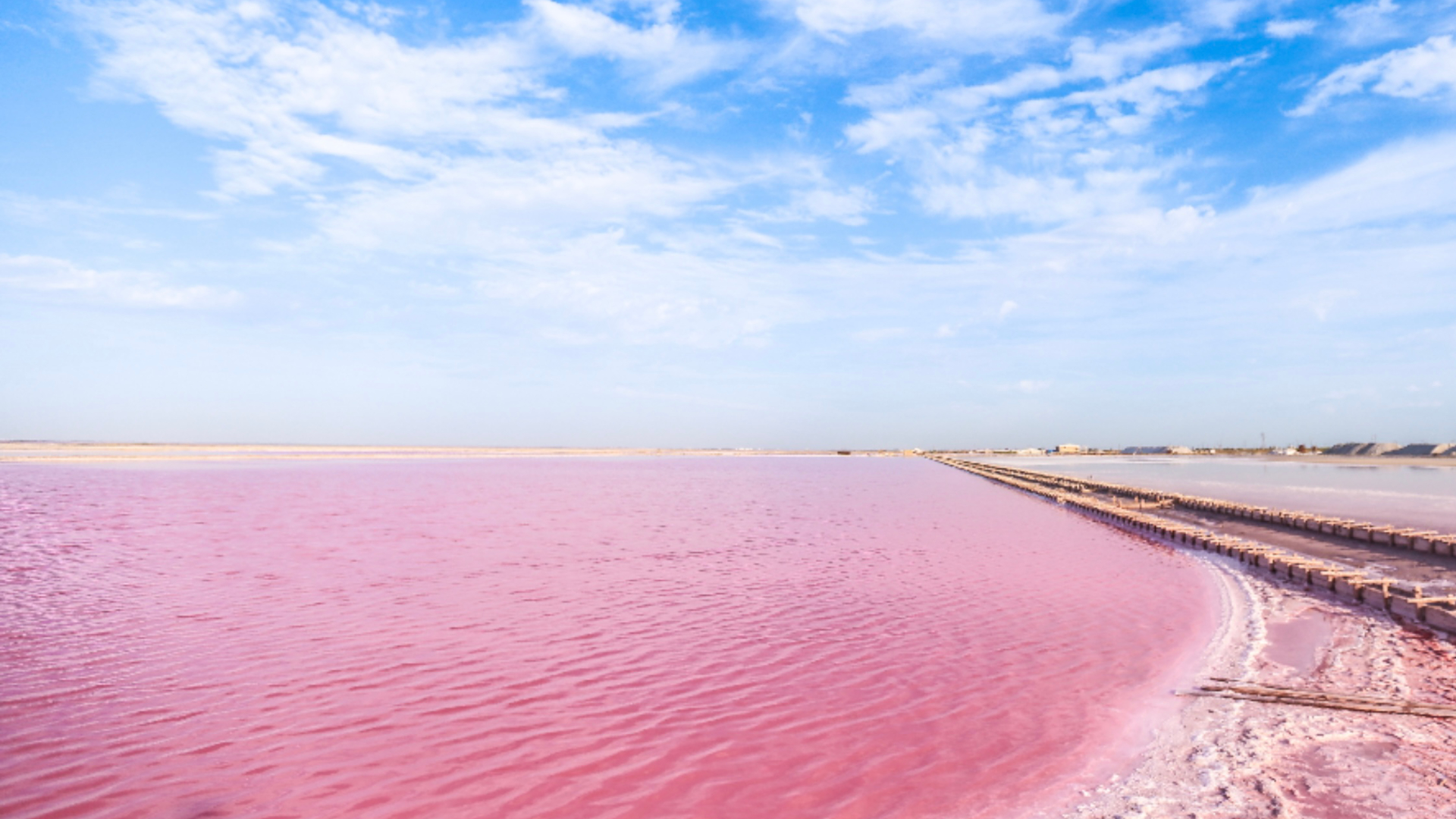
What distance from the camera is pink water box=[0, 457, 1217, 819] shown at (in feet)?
20.5

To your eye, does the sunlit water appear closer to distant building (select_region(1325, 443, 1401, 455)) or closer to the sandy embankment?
the sandy embankment

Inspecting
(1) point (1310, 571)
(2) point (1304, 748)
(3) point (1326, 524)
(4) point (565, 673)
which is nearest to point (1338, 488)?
(3) point (1326, 524)

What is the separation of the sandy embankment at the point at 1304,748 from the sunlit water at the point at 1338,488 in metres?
22.8

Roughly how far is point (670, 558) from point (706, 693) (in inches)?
378

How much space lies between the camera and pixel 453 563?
1691 cm

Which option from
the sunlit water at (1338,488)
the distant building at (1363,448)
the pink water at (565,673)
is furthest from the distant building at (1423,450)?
the pink water at (565,673)

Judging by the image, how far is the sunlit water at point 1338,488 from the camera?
32750mm

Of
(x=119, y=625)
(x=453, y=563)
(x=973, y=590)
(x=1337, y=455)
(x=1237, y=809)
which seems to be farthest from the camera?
(x=1337, y=455)

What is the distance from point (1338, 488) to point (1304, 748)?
5585 centimetres

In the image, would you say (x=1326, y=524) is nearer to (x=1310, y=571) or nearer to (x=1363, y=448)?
(x=1310, y=571)

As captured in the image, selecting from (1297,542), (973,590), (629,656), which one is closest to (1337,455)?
(1297,542)

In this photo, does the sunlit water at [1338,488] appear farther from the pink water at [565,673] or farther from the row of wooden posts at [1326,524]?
the pink water at [565,673]

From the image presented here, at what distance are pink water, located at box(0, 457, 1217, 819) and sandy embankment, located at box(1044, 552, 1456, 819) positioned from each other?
0.51 meters

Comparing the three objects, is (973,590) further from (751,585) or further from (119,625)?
(119,625)
